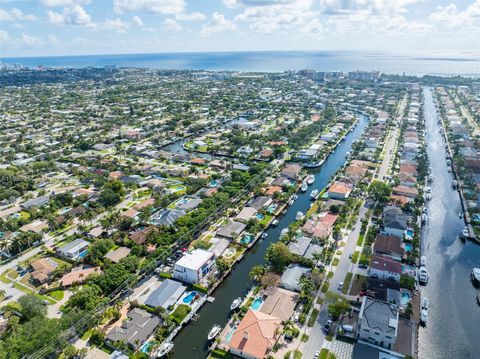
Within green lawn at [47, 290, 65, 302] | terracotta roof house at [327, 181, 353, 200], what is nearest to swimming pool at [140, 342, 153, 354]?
green lawn at [47, 290, 65, 302]

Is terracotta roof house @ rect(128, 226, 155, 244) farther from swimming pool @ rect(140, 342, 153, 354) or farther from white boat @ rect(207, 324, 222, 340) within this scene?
white boat @ rect(207, 324, 222, 340)

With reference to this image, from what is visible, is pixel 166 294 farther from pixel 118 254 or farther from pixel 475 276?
pixel 475 276

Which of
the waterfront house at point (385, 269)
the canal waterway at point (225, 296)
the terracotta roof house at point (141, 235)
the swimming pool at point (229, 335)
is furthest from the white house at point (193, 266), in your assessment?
the waterfront house at point (385, 269)

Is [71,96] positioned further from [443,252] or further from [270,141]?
[443,252]

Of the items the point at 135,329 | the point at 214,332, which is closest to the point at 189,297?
the point at 214,332

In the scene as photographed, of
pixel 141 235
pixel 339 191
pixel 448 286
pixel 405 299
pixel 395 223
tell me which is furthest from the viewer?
pixel 339 191

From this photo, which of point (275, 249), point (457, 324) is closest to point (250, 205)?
point (275, 249)
